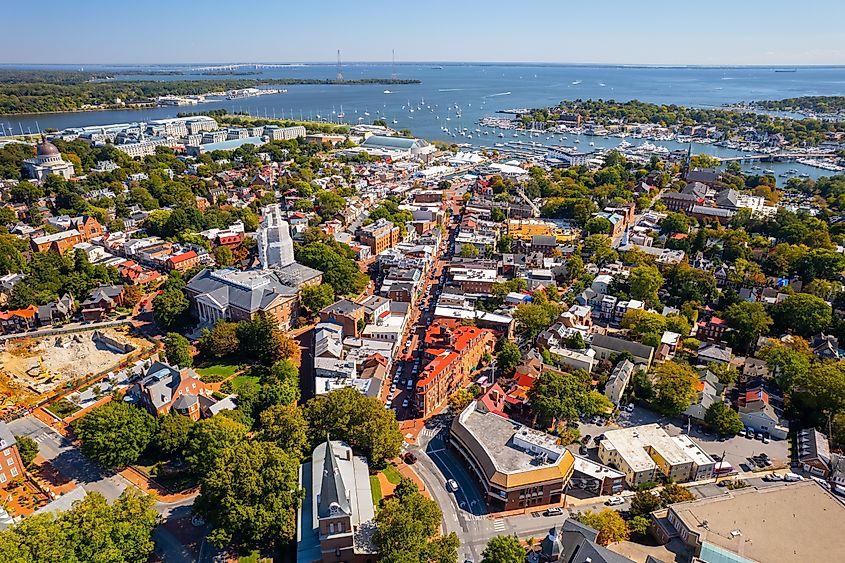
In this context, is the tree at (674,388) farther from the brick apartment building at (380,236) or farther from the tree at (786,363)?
the brick apartment building at (380,236)

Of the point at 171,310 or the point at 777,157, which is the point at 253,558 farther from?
the point at 777,157

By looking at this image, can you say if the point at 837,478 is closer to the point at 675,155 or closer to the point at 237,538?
the point at 237,538

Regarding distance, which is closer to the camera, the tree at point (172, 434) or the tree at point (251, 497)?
the tree at point (251, 497)

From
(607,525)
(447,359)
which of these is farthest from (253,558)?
(447,359)

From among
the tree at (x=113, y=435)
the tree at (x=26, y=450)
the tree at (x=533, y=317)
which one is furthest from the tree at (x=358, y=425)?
the tree at (x=533, y=317)

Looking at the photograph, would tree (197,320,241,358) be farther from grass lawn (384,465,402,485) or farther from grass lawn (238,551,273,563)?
grass lawn (238,551,273,563)

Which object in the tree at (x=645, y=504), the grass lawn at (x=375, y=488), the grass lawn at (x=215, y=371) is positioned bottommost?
the grass lawn at (x=375, y=488)

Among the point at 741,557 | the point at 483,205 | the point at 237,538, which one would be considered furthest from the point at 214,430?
the point at 483,205
